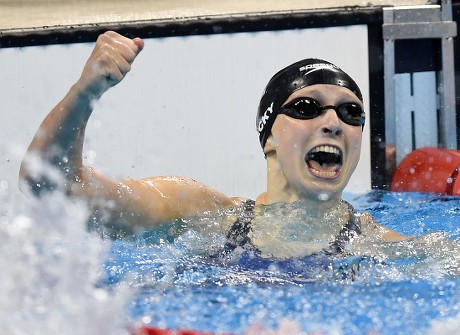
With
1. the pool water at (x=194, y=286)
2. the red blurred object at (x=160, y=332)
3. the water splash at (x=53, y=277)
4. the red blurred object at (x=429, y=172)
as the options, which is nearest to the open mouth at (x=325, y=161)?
the pool water at (x=194, y=286)

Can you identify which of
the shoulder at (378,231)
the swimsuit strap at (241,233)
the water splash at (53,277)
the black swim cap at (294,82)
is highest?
the black swim cap at (294,82)

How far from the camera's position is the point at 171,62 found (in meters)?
3.95

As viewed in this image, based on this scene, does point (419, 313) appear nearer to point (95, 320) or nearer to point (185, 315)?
point (185, 315)

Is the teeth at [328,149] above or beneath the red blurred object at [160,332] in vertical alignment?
above

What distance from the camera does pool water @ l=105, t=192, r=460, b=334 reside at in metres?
1.21

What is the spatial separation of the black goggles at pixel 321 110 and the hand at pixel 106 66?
64 centimetres

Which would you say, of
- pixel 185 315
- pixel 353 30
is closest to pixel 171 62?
pixel 353 30

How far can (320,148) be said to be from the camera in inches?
80.0

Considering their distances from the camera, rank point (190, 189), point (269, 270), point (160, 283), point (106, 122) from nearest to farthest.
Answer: point (160, 283) < point (269, 270) < point (190, 189) < point (106, 122)

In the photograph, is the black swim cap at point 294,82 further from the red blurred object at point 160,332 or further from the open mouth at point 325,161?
the red blurred object at point 160,332

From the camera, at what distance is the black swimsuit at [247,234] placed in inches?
76.7

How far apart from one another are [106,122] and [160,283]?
244 cm

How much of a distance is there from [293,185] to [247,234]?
0.67 ft

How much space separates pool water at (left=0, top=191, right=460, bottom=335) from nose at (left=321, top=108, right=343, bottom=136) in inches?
12.8
